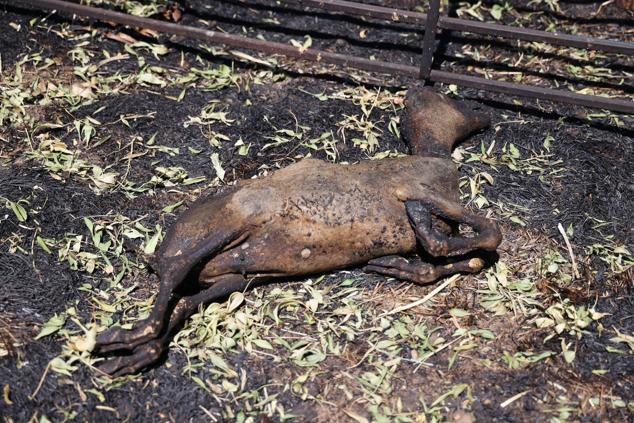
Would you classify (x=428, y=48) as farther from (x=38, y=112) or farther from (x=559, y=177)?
(x=38, y=112)

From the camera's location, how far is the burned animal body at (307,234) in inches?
151

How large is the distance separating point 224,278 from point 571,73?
115 inches

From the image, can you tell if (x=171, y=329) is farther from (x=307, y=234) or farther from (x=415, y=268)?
(x=415, y=268)

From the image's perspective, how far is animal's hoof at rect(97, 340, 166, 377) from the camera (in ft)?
12.3

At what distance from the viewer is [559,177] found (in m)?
4.86

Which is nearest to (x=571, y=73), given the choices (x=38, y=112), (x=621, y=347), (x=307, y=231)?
(x=621, y=347)

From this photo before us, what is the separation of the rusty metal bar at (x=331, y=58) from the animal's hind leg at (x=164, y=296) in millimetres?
1908

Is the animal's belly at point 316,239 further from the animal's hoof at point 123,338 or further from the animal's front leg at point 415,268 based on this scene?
the animal's hoof at point 123,338

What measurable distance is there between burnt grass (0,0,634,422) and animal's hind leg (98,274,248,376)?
0.08m

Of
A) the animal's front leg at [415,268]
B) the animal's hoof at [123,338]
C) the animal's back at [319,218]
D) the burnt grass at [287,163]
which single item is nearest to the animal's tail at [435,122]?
the burnt grass at [287,163]

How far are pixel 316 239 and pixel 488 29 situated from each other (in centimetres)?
205

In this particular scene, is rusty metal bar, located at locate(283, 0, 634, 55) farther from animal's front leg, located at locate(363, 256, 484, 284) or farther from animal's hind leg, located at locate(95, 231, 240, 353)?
animal's hind leg, located at locate(95, 231, 240, 353)

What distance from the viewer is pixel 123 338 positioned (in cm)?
372

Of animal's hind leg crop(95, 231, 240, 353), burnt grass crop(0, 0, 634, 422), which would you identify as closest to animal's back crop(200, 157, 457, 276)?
animal's hind leg crop(95, 231, 240, 353)
